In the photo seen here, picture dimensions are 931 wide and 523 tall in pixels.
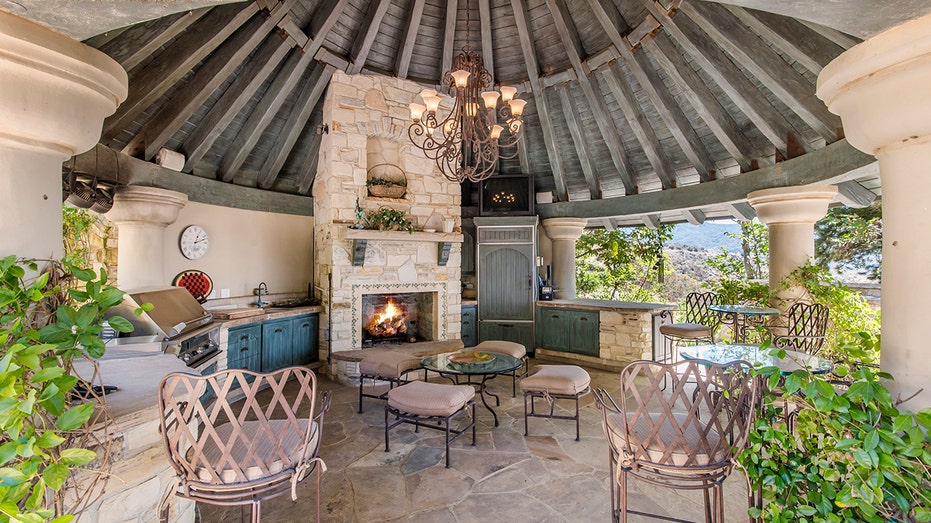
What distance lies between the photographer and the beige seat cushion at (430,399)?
3.12m

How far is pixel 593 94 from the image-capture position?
5375 mm

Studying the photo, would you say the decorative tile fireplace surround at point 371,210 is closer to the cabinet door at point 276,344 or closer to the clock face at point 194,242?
the cabinet door at point 276,344

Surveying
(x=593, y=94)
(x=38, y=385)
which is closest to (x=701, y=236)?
(x=593, y=94)

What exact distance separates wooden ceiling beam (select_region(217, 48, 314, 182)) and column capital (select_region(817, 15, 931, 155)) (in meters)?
4.67

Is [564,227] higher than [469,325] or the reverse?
higher

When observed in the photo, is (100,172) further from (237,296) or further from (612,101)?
(612,101)

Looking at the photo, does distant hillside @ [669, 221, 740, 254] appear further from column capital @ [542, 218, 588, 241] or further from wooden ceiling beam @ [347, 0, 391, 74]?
wooden ceiling beam @ [347, 0, 391, 74]

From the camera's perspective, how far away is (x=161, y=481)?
1.92m

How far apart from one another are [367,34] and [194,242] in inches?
130

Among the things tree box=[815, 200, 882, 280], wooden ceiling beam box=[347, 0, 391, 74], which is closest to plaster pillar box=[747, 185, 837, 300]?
tree box=[815, 200, 882, 280]

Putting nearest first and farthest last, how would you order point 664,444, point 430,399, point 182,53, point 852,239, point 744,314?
point 664,444, point 430,399, point 182,53, point 744,314, point 852,239

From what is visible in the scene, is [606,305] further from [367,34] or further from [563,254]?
[367,34]

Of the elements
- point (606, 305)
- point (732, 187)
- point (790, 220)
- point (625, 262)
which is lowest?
point (606, 305)

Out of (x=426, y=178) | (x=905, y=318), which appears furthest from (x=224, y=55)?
(x=905, y=318)
